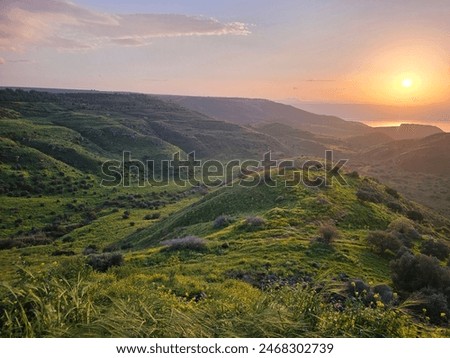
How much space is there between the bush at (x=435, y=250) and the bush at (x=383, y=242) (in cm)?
182

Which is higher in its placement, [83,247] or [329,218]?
[329,218]

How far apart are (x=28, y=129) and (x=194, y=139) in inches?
2482

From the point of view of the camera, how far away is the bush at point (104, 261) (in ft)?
44.9

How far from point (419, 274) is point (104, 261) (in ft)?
42.0

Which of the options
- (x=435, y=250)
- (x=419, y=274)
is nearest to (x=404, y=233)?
(x=435, y=250)

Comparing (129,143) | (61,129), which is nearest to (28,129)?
(61,129)

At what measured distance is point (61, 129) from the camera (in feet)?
314

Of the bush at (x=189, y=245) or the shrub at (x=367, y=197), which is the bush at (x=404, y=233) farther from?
the bush at (x=189, y=245)

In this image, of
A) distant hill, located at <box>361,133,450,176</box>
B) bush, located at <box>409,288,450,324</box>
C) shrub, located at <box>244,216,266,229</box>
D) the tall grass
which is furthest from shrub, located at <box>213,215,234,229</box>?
distant hill, located at <box>361,133,450,176</box>

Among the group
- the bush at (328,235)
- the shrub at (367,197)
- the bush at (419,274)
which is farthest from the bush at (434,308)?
the shrub at (367,197)

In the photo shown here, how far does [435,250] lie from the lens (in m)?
20.6

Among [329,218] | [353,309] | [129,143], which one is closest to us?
[353,309]

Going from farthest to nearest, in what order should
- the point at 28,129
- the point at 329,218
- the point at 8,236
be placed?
1. the point at 28,129
2. the point at 8,236
3. the point at 329,218
